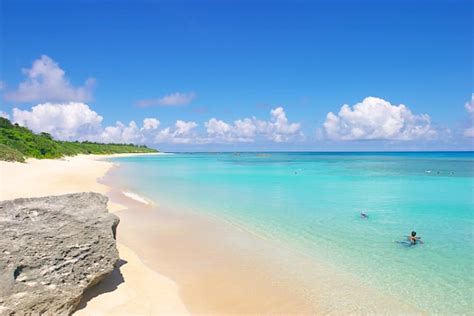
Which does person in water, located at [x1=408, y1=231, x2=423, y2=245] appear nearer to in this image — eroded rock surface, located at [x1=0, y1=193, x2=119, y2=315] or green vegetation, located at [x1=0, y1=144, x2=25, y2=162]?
eroded rock surface, located at [x1=0, y1=193, x2=119, y2=315]

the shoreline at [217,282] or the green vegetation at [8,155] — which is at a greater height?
the green vegetation at [8,155]

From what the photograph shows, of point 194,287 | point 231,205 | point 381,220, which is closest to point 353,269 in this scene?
point 194,287

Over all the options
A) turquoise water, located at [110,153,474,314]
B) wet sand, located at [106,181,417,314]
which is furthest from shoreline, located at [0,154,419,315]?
turquoise water, located at [110,153,474,314]

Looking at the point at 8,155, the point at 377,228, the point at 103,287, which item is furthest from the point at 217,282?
the point at 8,155

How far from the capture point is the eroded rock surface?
5945mm

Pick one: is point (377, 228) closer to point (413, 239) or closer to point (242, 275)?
point (413, 239)

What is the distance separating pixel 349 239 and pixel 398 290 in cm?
447

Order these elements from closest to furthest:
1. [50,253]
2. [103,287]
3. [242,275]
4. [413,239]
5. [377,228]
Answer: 1. [50,253]
2. [103,287]
3. [242,275]
4. [413,239]
5. [377,228]

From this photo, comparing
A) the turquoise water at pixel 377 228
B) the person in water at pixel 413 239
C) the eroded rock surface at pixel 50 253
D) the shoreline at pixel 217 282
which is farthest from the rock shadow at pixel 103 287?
the person in water at pixel 413 239

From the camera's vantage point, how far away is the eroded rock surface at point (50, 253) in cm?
595

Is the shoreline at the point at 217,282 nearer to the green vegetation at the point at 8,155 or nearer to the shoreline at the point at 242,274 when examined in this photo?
the shoreline at the point at 242,274

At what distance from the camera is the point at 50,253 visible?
648 cm

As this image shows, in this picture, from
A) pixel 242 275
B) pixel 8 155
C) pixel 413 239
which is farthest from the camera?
pixel 8 155

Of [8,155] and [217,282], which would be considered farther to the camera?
[8,155]
